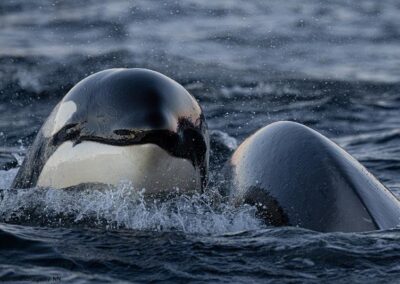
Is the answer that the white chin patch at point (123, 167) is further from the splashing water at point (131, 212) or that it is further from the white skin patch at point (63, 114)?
the white skin patch at point (63, 114)

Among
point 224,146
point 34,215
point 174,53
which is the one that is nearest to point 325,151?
point 34,215

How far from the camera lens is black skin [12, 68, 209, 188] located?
8.23m

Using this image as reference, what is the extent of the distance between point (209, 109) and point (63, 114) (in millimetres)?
8544

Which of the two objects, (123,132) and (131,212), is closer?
(123,132)

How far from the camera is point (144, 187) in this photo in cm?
827

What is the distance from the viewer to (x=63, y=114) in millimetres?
8969

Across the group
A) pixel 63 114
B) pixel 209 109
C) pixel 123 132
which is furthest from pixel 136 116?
pixel 209 109

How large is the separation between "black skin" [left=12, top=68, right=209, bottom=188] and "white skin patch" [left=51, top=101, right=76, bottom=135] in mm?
45

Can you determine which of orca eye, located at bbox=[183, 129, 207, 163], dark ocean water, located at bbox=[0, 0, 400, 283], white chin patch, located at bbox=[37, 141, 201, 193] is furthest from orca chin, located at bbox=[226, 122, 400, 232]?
white chin patch, located at bbox=[37, 141, 201, 193]

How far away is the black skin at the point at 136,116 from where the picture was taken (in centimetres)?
823

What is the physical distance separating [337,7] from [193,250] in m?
20.3

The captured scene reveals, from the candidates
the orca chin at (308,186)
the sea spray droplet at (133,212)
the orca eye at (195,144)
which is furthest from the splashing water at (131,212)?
the orca eye at (195,144)

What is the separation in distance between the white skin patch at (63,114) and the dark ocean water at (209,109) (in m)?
0.58

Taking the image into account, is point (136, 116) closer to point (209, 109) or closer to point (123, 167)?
point (123, 167)
